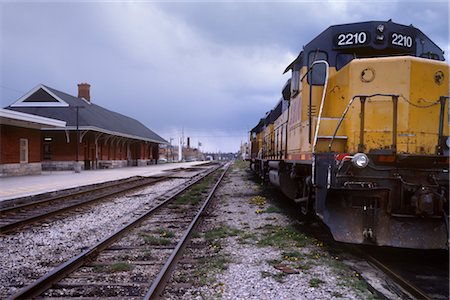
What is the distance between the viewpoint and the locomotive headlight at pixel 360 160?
15.9 feet

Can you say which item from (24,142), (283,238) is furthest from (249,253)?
(24,142)

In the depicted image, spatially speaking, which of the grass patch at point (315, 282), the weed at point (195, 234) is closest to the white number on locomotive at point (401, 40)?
the grass patch at point (315, 282)

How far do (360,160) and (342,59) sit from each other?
86.8 inches

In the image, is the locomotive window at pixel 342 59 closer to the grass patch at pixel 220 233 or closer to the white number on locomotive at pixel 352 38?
the white number on locomotive at pixel 352 38

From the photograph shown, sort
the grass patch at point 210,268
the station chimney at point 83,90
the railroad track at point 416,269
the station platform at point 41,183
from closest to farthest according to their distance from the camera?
the railroad track at point 416,269
the grass patch at point 210,268
the station platform at point 41,183
the station chimney at point 83,90

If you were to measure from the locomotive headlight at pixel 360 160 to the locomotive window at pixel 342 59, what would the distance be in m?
2.02

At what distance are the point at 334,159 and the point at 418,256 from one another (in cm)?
195

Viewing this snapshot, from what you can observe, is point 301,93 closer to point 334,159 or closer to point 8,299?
point 334,159

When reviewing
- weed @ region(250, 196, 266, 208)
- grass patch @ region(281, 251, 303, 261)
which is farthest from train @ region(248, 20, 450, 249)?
weed @ region(250, 196, 266, 208)

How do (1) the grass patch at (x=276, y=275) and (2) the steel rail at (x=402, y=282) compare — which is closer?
(2) the steel rail at (x=402, y=282)

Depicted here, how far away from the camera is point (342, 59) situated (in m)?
6.38

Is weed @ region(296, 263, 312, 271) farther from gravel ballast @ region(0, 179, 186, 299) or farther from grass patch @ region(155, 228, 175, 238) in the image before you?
gravel ballast @ region(0, 179, 186, 299)

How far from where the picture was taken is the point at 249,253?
5527 millimetres

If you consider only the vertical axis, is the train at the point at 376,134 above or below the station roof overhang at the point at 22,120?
below
